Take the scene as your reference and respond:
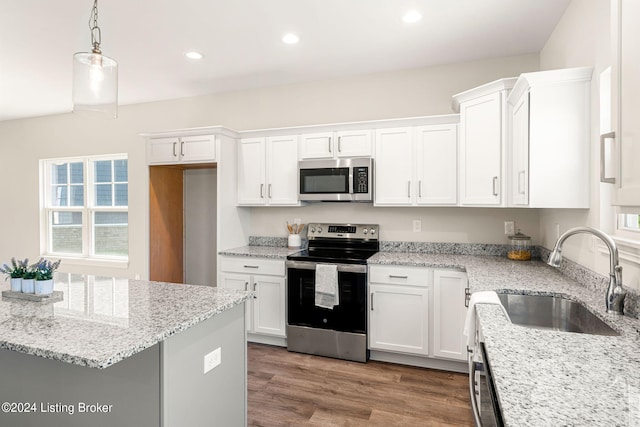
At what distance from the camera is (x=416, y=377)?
289 cm

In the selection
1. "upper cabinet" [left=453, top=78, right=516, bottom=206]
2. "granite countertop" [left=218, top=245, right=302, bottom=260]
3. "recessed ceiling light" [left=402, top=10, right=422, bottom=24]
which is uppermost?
"recessed ceiling light" [left=402, top=10, right=422, bottom=24]

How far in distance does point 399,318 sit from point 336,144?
67.5 inches

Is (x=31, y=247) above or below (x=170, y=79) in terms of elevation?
below

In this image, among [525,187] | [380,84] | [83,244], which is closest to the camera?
[525,187]

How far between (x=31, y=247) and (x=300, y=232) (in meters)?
4.50

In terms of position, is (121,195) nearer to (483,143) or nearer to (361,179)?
(361,179)

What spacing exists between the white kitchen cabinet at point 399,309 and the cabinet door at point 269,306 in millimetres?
858

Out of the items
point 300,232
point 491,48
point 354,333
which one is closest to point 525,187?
point 491,48

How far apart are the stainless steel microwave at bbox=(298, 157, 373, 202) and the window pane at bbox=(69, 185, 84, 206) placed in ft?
12.1

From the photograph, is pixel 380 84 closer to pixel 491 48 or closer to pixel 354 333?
pixel 491 48

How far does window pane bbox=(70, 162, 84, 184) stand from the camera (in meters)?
5.30

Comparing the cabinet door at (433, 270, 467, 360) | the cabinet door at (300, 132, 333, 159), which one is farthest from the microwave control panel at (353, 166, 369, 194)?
the cabinet door at (433, 270, 467, 360)

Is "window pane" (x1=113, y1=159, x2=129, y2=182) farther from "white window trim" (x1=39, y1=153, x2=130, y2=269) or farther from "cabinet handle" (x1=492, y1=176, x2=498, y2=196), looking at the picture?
Answer: "cabinet handle" (x1=492, y1=176, x2=498, y2=196)

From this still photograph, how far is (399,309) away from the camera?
120 inches
